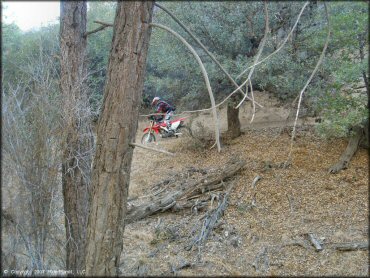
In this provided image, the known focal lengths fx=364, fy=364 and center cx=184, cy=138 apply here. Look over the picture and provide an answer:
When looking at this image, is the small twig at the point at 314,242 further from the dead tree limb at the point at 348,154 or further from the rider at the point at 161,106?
the rider at the point at 161,106

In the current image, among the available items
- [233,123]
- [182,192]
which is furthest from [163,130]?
[182,192]

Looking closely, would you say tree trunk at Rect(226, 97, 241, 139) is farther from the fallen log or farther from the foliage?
the foliage

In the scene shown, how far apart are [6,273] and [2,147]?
0.92m

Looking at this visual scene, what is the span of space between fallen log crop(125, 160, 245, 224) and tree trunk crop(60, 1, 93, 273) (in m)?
2.09

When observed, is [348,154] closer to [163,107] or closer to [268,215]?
[268,215]

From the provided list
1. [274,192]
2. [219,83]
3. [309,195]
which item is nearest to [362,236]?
[309,195]

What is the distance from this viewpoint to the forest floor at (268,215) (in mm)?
3303

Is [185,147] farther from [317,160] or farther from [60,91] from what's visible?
[60,91]

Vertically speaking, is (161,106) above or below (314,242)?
above

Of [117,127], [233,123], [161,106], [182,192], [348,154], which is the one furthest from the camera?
[233,123]

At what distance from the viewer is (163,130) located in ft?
27.7

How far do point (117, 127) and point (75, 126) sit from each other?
175 centimetres

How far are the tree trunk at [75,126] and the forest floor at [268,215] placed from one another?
2.17 ft

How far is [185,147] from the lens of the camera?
8.79 m
